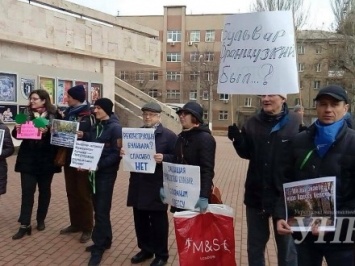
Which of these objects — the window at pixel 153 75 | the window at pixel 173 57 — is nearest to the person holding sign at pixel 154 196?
the window at pixel 153 75

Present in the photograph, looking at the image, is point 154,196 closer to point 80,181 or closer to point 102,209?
point 102,209

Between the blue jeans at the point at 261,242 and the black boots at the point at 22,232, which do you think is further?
the black boots at the point at 22,232

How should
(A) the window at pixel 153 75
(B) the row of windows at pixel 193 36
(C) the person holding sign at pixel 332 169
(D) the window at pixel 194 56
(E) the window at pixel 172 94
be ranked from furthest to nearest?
(A) the window at pixel 153 75
(E) the window at pixel 172 94
(B) the row of windows at pixel 193 36
(D) the window at pixel 194 56
(C) the person holding sign at pixel 332 169

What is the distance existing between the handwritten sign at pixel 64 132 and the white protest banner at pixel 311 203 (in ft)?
10.1

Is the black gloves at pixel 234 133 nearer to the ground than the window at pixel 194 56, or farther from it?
nearer to the ground

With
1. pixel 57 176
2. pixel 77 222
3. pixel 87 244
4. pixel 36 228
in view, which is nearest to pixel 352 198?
pixel 87 244

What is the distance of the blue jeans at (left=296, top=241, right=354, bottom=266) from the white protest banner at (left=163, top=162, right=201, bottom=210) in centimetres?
121

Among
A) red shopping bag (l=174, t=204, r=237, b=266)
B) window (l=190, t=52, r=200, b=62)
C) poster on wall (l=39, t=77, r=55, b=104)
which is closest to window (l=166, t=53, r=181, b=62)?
window (l=190, t=52, r=200, b=62)

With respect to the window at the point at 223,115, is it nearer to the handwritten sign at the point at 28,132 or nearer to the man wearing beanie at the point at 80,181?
the man wearing beanie at the point at 80,181

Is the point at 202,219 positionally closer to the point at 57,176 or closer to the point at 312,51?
the point at 57,176

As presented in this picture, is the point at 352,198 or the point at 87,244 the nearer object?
the point at 352,198

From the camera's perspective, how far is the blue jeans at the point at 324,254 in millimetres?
2824

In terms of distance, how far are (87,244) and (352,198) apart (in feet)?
11.8

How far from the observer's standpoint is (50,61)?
15.9 meters
